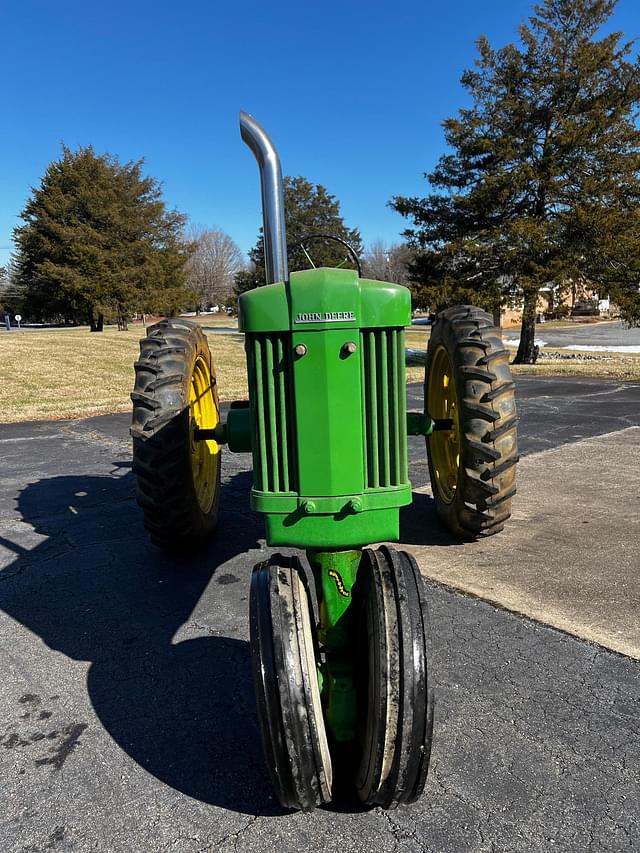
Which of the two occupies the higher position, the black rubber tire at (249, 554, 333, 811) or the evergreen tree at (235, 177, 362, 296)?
the evergreen tree at (235, 177, 362, 296)

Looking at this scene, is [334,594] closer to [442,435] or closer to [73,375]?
[442,435]

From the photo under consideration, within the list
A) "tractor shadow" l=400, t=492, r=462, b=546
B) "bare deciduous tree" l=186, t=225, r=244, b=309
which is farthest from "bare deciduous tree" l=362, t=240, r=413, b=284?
"tractor shadow" l=400, t=492, r=462, b=546

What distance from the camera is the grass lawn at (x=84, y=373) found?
478 inches

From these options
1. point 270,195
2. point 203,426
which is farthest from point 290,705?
point 203,426

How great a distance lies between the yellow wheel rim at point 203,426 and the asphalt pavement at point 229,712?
40 cm

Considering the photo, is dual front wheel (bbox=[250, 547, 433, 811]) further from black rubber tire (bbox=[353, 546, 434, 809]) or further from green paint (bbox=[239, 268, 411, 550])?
green paint (bbox=[239, 268, 411, 550])

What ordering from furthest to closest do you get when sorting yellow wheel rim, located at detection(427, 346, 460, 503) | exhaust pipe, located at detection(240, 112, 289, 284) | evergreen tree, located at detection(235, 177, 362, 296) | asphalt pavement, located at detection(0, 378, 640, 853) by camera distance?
evergreen tree, located at detection(235, 177, 362, 296) → yellow wheel rim, located at detection(427, 346, 460, 503) → exhaust pipe, located at detection(240, 112, 289, 284) → asphalt pavement, located at detection(0, 378, 640, 853)

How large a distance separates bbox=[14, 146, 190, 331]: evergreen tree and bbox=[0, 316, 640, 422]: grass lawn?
20.1 ft

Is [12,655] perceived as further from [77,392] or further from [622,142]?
[622,142]

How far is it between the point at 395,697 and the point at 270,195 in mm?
2692

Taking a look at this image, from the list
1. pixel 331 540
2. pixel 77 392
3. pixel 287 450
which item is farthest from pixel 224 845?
pixel 77 392

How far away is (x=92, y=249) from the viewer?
3052 centimetres

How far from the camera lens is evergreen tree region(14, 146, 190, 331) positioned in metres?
30.7

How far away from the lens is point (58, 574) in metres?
4.31
